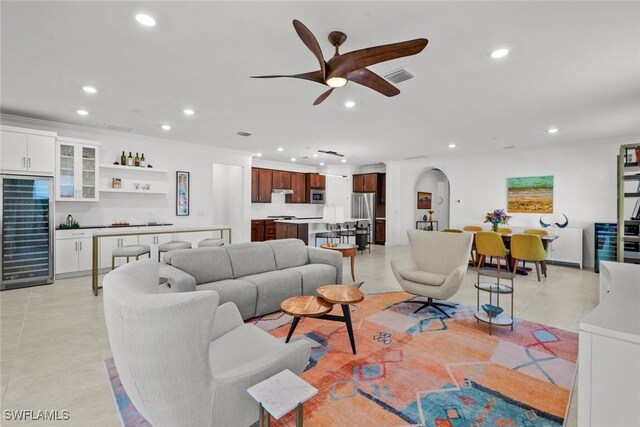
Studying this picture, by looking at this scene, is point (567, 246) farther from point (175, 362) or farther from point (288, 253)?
point (175, 362)

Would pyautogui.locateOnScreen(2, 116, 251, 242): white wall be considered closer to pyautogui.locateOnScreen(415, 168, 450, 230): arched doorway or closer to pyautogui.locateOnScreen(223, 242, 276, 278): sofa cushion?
pyautogui.locateOnScreen(223, 242, 276, 278): sofa cushion

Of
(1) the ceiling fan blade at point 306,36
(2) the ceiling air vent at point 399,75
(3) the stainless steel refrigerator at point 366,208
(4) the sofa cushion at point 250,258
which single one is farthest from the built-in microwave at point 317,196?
(1) the ceiling fan blade at point 306,36

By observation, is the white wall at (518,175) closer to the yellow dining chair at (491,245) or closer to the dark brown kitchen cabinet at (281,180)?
the yellow dining chair at (491,245)

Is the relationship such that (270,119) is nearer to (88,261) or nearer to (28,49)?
(28,49)

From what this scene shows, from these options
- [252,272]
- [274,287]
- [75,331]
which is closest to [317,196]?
[252,272]

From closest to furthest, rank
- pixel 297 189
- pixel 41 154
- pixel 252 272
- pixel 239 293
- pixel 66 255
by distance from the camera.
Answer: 1. pixel 239 293
2. pixel 252 272
3. pixel 41 154
4. pixel 66 255
5. pixel 297 189

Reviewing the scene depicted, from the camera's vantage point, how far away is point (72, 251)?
5027mm

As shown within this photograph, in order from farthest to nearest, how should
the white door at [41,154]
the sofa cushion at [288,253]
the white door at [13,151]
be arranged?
the white door at [41,154] < the white door at [13,151] < the sofa cushion at [288,253]

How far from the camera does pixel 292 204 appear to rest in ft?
32.2

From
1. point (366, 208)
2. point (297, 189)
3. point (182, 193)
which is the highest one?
point (297, 189)

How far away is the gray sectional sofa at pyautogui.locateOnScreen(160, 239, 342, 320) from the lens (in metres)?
3.09

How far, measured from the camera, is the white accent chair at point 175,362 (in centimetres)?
112

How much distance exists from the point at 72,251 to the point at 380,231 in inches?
311

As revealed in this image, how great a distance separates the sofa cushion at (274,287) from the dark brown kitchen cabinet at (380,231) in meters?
6.55
